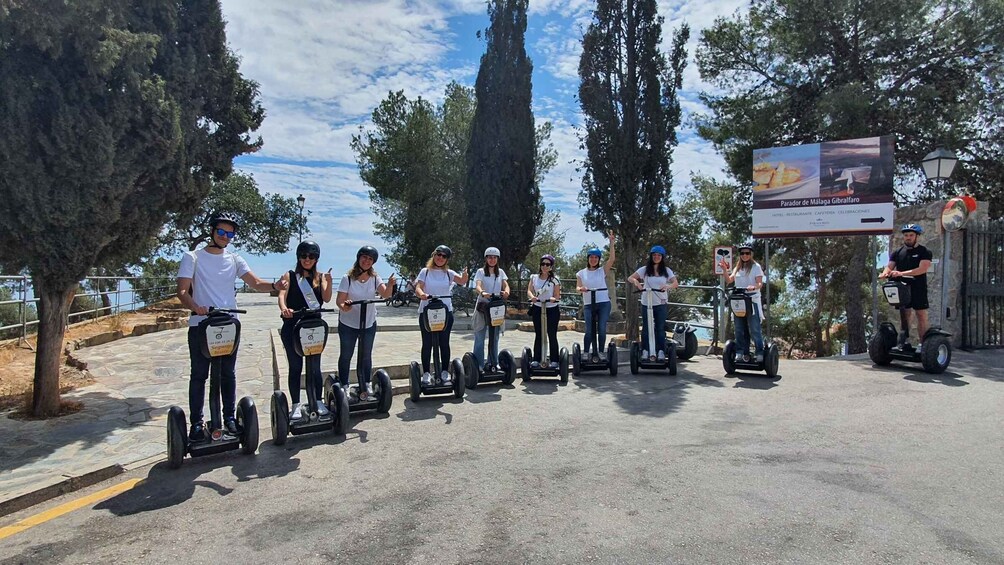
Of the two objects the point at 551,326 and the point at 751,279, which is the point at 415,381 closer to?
the point at 551,326

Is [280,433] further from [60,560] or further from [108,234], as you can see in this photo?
[108,234]

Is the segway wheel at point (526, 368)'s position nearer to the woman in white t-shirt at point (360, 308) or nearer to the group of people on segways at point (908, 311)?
the woman in white t-shirt at point (360, 308)

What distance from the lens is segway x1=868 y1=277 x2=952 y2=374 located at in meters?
7.98

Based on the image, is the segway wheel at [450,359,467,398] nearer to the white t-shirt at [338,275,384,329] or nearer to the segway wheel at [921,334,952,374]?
the white t-shirt at [338,275,384,329]

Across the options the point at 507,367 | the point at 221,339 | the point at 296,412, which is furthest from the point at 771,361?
the point at 221,339

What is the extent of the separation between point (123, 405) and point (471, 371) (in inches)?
161

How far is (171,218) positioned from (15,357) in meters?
4.31

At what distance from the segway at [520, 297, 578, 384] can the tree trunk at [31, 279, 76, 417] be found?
5438 mm

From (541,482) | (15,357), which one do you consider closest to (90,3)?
(541,482)

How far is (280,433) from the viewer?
508cm

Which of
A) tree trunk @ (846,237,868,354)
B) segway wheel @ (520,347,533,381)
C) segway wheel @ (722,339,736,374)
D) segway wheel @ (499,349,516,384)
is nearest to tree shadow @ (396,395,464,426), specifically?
segway wheel @ (499,349,516,384)

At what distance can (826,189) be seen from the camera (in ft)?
36.4

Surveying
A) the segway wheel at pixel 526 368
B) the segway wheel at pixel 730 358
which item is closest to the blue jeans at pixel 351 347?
the segway wheel at pixel 526 368

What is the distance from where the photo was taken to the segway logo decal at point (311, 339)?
532 centimetres
